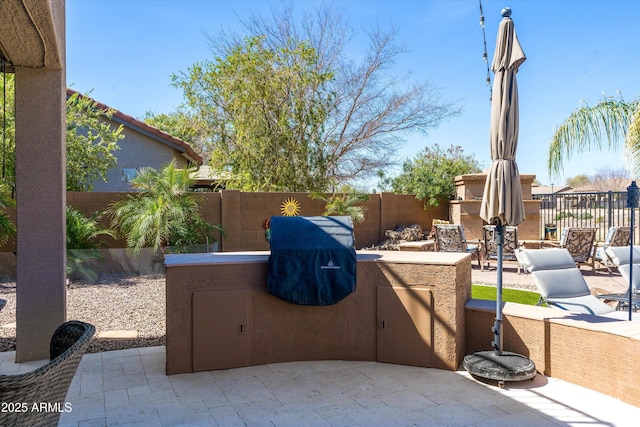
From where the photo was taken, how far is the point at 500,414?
12.3ft

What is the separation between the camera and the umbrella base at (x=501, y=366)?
4195 mm

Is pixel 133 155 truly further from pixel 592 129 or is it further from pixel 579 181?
pixel 579 181

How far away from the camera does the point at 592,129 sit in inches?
377

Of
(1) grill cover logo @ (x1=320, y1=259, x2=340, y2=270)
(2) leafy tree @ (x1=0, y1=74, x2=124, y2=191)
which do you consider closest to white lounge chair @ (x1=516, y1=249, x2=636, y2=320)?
(1) grill cover logo @ (x1=320, y1=259, x2=340, y2=270)

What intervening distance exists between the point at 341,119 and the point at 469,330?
14.8 meters

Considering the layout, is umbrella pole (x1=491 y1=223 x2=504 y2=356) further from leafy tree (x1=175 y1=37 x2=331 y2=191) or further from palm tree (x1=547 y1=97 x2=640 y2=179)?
leafy tree (x1=175 y1=37 x2=331 y2=191)

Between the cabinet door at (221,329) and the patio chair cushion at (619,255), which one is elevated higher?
the patio chair cushion at (619,255)

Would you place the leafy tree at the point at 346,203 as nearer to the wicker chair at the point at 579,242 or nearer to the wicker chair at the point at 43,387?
the wicker chair at the point at 579,242

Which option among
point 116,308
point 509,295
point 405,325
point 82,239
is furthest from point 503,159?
point 82,239

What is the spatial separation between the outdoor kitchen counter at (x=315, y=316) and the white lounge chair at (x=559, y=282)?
151 centimetres

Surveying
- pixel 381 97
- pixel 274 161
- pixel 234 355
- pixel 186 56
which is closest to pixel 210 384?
pixel 234 355

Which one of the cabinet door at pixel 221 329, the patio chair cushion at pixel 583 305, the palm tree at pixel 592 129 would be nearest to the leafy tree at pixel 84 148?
the cabinet door at pixel 221 329

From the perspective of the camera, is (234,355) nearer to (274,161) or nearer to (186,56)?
(274,161)

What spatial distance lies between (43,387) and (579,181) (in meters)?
59.1
